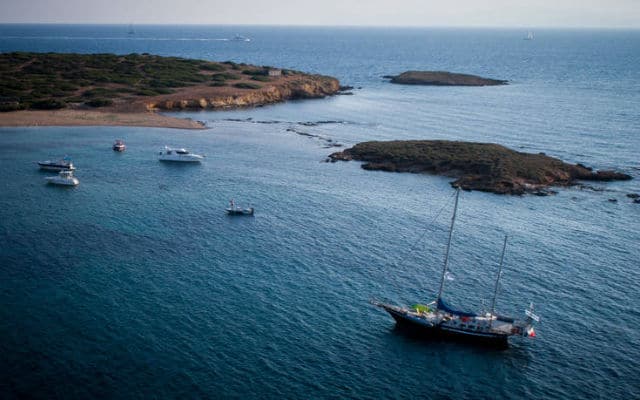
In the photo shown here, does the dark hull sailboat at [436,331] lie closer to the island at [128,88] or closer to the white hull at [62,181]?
the white hull at [62,181]

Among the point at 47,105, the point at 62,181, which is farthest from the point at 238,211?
the point at 47,105

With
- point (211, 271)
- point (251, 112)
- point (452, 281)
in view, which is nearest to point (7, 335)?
point (211, 271)

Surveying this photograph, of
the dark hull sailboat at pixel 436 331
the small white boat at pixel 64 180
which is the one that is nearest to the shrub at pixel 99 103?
the small white boat at pixel 64 180

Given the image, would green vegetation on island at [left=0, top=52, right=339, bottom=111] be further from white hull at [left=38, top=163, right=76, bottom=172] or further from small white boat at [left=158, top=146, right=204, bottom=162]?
white hull at [left=38, top=163, right=76, bottom=172]

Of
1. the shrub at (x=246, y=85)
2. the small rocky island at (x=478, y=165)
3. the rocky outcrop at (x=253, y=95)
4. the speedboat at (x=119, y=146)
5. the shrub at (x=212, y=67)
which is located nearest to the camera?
the small rocky island at (x=478, y=165)

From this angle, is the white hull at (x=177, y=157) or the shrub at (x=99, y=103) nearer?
the white hull at (x=177, y=157)

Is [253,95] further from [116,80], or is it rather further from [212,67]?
[116,80]

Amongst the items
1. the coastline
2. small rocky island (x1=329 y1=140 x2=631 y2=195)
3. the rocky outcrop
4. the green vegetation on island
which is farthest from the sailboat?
the rocky outcrop

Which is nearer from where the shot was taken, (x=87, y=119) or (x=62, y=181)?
(x=62, y=181)
